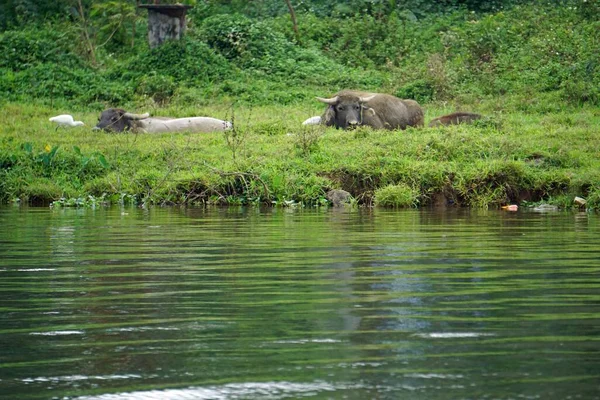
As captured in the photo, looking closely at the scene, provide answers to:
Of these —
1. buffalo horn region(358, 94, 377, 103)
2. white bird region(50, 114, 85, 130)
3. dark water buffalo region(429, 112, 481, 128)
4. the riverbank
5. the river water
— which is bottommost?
the river water

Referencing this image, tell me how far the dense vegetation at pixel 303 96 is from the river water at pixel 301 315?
4.03 meters

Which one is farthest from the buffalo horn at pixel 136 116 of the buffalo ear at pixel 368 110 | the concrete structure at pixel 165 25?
the concrete structure at pixel 165 25

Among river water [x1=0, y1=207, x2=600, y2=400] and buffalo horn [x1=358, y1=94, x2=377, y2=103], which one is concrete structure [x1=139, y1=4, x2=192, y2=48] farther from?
river water [x1=0, y1=207, x2=600, y2=400]

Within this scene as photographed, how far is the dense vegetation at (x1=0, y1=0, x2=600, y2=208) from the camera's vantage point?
45.5 feet

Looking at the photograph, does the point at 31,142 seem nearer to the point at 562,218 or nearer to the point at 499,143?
the point at 499,143

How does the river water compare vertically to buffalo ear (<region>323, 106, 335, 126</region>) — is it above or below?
below

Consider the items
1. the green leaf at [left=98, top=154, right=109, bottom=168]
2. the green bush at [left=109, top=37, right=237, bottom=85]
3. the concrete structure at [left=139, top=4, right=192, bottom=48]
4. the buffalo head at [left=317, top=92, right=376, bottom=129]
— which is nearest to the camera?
the green leaf at [left=98, top=154, right=109, bottom=168]

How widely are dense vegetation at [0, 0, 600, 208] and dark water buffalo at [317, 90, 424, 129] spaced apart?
2.22ft

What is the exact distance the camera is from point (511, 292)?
6.02 meters

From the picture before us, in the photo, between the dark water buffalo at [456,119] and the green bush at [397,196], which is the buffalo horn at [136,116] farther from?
the green bush at [397,196]

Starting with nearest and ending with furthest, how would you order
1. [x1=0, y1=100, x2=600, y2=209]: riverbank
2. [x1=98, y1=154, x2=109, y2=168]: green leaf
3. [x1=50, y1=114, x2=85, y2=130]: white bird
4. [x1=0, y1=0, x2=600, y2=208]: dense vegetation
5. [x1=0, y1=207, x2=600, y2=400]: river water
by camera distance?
[x1=0, y1=207, x2=600, y2=400]: river water
[x1=0, y1=100, x2=600, y2=209]: riverbank
[x1=0, y1=0, x2=600, y2=208]: dense vegetation
[x1=98, y1=154, x2=109, y2=168]: green leaf
[x1=50, y1=114, x2=85, y2=130]: white bird

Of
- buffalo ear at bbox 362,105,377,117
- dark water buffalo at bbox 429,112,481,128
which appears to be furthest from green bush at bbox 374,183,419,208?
buffalo ear at bbox 362,105,377,117

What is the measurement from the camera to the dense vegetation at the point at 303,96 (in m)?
13.9

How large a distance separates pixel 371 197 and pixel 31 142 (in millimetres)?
5050
